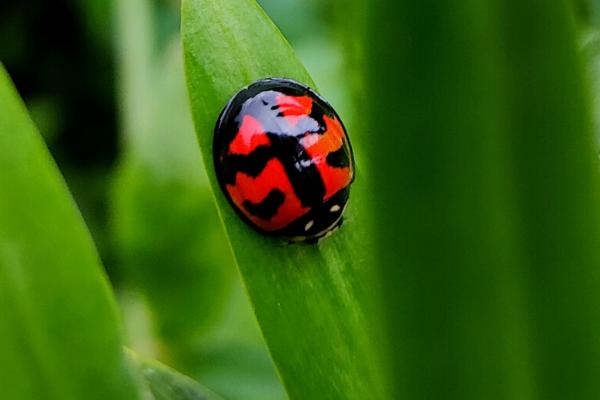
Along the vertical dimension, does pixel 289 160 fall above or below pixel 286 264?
below

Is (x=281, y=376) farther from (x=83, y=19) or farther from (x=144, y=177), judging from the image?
(x=83, y=19)

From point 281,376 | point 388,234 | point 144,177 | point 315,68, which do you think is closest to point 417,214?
point 388,234

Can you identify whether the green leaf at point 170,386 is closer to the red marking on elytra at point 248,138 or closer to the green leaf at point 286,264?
the green leaf at point 286,264

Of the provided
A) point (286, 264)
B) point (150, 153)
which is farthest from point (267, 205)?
point (150, 153)

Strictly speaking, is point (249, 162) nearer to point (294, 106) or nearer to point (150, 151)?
point (294, 106)

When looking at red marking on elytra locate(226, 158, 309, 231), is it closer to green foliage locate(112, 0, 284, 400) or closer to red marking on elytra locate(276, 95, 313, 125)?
red marking on elytra locate(276, 95, 313, 125)

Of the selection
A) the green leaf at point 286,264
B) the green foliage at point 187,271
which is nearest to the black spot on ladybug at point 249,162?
the green leaf at point 286,264
